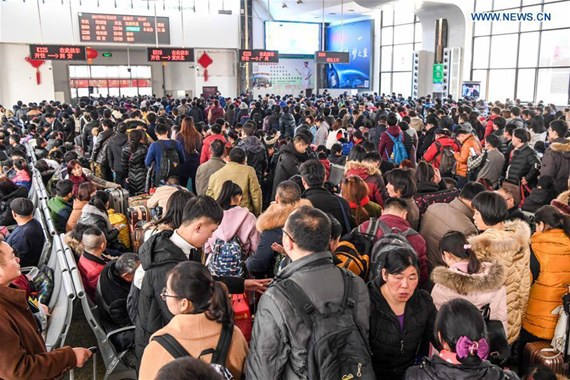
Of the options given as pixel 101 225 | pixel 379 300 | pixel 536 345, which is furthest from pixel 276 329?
pixel 101 225

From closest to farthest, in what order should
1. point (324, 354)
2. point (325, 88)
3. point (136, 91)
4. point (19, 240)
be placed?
point (324, 354) → point (19, 240) → point (136, 91) → point (325, 88)

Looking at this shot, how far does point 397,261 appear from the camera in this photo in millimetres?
2449

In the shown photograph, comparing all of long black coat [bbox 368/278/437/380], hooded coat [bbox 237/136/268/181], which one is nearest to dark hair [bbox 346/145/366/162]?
hooded coat [bbox 237/136/268/181]

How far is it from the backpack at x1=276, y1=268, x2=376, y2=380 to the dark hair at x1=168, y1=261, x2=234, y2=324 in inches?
10.2

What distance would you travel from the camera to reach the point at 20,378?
2275mm

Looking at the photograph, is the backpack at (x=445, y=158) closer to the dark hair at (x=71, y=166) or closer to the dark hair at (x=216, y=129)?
the dark hair at (x=216, y=129)

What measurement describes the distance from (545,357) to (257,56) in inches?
612

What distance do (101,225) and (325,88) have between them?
→ 26.6 m

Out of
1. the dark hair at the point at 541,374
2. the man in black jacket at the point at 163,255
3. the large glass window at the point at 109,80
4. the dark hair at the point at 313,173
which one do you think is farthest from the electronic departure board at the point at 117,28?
the dark hair at the point at 541,374

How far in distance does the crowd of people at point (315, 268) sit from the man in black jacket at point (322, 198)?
14mm

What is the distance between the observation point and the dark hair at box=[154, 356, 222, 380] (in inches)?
53.7

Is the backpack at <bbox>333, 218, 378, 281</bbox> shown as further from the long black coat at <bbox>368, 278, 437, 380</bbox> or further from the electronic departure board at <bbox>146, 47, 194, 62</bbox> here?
the electronic departure board at <bbox>146, 47, 194, 62</bbox>

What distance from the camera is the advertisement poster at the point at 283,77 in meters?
27.6

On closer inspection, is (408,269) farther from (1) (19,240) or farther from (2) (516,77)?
(2) (516,77)
